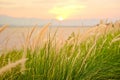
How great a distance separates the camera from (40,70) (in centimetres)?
294

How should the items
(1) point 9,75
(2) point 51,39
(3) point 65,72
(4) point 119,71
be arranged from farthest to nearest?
(4) point 119,71
(2) point 51,39
(3) point 65,72
(1) point 9,75

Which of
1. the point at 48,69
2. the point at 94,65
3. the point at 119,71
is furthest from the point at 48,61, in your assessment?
the point at 119,71

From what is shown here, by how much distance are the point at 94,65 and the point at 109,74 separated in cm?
30

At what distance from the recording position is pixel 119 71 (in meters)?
3.92

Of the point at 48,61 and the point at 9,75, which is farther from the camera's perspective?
the point at 48,61

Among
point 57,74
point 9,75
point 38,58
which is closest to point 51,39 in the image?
point 38,58

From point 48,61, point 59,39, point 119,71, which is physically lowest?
point 119,71

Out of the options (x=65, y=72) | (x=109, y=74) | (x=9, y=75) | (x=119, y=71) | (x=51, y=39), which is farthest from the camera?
(x=119, y=71)

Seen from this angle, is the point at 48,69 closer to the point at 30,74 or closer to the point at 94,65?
the point at 30,74

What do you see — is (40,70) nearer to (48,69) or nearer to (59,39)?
(48,69)

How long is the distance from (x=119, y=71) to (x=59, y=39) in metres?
1.12

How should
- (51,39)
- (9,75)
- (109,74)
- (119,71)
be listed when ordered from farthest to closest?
(119,71) → (109,74) → (51,39) → (9,75)

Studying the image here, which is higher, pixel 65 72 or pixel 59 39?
pixel 59 39

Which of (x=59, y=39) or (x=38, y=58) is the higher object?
(x=59, y=39)
